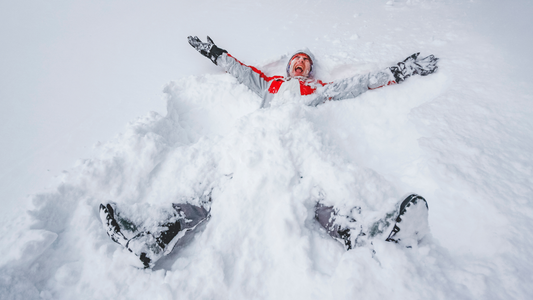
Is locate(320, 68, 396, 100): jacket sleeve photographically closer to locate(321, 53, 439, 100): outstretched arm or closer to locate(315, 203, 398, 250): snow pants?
locate(321, 53, 439, 100): outstretched arm

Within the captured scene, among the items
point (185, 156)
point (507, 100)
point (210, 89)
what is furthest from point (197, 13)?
point (507, 100)

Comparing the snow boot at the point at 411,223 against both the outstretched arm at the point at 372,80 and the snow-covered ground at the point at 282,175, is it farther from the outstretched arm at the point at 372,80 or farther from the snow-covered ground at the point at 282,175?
the outstretched arm at the point at 372,80

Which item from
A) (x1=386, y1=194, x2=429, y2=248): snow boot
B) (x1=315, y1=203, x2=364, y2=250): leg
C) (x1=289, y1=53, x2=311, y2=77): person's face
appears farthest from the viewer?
(x1=289, y1=53, x2=311, y2=77): person's face

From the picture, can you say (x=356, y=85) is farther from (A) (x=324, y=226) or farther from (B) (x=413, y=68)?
(A) (x=324, y=226)

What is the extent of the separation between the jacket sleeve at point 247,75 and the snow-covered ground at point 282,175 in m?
0.09

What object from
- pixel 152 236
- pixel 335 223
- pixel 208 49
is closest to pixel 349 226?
pixel 335 223

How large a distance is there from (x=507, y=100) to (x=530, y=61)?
90 centimetres

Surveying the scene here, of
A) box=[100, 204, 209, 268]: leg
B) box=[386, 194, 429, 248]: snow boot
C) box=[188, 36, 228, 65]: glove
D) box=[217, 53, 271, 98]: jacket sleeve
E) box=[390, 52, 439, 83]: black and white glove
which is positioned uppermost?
box=[390, 52, 439, 83]: black and white glove

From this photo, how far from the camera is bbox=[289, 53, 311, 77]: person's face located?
239 cm

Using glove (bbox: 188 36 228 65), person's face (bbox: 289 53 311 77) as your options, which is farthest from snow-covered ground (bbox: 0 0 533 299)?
person's face (bbox: 289 53 311 77)

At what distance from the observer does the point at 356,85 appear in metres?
2.09

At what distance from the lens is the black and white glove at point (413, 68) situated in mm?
2137

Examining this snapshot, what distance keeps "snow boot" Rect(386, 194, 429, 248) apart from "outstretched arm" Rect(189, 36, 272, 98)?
1.71 metres

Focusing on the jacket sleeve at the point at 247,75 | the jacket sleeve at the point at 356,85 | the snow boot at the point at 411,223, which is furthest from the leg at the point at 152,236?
the jacket sleeve at the point at 356,85
